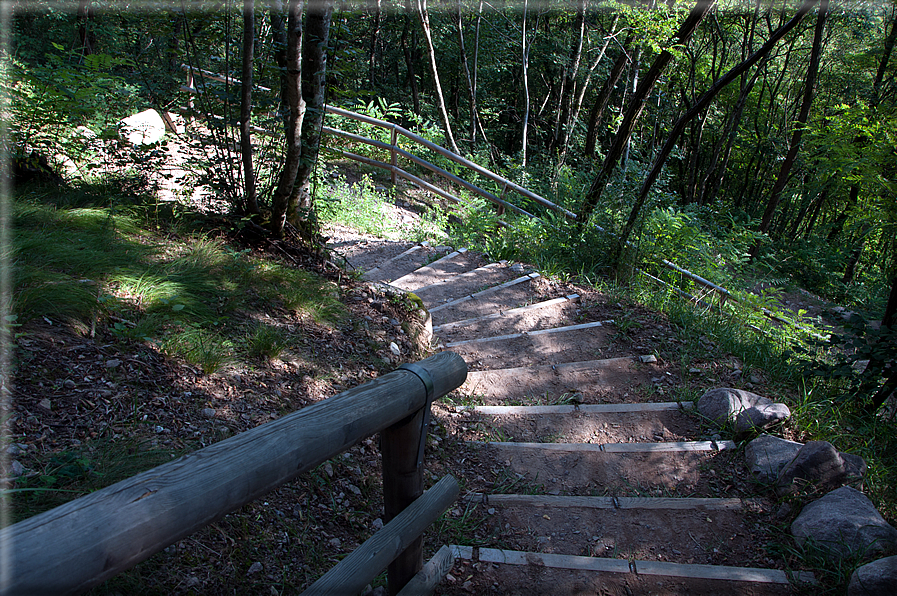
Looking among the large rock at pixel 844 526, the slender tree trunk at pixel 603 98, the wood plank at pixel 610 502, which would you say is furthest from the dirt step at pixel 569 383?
the slender tree trunk at pixel 603 98

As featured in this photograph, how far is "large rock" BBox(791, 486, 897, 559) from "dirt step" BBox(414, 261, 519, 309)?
395 cm

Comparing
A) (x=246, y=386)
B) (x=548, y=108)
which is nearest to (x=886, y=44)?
(x=548, y=108)

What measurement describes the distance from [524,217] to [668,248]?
228 cm

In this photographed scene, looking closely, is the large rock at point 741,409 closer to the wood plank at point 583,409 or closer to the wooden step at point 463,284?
the wood plank at point 583,409

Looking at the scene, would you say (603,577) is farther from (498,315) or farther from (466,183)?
(466,183)

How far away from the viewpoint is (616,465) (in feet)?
10.6

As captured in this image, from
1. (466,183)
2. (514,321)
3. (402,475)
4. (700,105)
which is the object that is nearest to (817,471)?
(402,475)

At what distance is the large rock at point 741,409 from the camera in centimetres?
330

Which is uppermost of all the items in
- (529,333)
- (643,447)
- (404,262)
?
(643,447)

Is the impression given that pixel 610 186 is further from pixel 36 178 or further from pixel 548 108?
pixel 548 108

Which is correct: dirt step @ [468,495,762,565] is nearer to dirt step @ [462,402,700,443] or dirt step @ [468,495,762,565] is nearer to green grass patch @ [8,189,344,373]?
dirt step @ [462,402,700,443]

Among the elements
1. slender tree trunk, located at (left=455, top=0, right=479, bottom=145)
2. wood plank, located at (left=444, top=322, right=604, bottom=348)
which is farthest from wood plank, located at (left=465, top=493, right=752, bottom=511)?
slender tree trunk, located at (left=455, top=0, right=479, bottom=145)

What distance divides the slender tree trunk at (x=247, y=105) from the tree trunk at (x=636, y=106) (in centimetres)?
401

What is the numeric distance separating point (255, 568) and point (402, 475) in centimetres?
81
